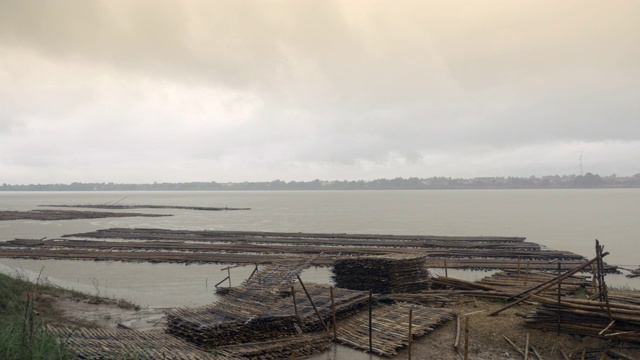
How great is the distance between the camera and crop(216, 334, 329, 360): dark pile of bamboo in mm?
10337

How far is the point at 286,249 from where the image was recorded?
34.3m

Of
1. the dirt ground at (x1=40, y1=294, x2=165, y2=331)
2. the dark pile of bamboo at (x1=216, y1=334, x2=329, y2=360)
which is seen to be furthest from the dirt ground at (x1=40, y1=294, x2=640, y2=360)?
the dark pile of bamboo at (x1=216, y1=334, x2=329, y2=360)

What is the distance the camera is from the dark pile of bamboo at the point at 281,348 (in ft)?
33.9

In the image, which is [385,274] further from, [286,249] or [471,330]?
[286,249]

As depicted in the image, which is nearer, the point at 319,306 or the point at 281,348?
the point at 281,348

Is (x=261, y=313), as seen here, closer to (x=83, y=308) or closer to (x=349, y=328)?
(x=349, y=328)

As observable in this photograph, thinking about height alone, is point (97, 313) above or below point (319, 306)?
below

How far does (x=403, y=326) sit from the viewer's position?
40.5 ft

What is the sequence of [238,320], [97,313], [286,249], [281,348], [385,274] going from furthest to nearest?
[286,249] < [385,274] < [97,313] < [238,320] < [281,348]

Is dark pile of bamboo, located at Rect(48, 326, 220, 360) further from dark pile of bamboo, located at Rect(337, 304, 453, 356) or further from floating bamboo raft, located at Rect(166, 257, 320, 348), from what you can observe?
dark pile of bamboo, located at Rect(337, 304, 453, 356)

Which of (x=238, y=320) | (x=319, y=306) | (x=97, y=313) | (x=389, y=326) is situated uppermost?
(x=238, y=320)

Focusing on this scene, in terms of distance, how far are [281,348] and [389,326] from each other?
11.2 ft

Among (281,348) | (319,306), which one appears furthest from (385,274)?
(281,348)

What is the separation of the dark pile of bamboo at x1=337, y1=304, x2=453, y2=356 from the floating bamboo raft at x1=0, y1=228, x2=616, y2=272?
1089 centimetres
